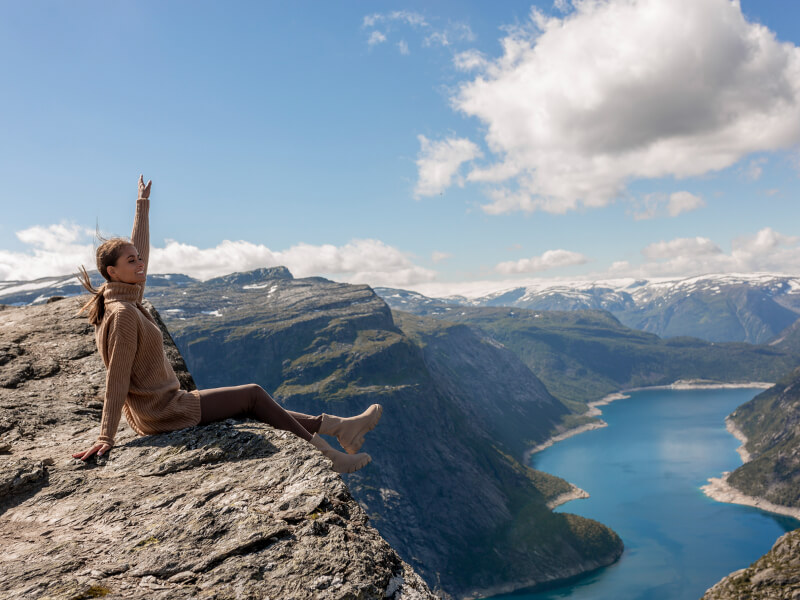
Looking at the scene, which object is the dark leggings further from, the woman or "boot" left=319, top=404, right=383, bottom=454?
"boot" left=319, top=404, right=383, bottom=454

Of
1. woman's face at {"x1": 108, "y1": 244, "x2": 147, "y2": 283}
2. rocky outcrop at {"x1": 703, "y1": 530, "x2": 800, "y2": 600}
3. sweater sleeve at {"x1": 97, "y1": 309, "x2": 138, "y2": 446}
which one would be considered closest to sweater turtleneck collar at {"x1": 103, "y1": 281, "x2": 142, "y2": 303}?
woman's face at {"x1": 108, "y1": 244, "x2": 147, "y2": 283}

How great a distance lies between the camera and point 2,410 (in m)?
10.1

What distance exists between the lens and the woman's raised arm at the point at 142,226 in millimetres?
10828

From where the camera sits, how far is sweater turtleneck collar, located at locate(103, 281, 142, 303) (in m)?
8.88

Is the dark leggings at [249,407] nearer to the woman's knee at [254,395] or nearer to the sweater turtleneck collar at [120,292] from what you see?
the woman's knee at [254,395]

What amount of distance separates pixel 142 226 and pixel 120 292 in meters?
2.70

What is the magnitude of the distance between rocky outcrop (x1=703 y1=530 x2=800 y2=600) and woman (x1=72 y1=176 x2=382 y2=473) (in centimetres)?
6215

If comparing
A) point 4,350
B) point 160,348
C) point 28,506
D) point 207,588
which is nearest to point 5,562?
point 28,506

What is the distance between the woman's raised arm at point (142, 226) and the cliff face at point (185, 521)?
4022 mm

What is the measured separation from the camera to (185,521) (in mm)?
6242

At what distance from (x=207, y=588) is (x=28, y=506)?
4.18 meters

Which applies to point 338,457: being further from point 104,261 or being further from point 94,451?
point 104,261

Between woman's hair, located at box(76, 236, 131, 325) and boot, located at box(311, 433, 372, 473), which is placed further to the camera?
boot, located at box(311, 433, 372, 473)

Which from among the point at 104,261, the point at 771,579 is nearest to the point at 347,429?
the point at 104,261
